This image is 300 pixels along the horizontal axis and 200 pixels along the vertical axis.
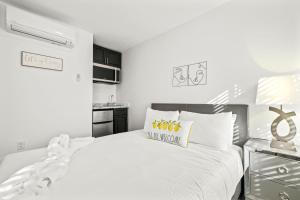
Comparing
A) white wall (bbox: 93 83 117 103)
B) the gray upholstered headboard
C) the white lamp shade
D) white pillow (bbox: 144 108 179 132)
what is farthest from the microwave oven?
the white lamp shade

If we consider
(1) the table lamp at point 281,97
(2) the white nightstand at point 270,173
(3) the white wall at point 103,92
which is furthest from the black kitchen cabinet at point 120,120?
(1) the table lamp at point 281,97

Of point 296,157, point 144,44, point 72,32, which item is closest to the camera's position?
point 296,157

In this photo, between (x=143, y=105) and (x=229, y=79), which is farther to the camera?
(x=143, y=105)

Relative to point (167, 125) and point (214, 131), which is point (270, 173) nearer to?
point (214, 131)

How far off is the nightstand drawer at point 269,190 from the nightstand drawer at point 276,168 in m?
0.05

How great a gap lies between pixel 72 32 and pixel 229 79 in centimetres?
262

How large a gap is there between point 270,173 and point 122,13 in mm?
2822

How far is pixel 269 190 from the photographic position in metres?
1.51

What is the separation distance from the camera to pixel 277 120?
1.73m

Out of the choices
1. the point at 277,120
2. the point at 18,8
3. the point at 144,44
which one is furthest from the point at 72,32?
the point at 277,120

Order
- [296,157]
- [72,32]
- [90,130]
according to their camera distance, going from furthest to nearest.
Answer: [90,130] < [72,32] < [296,157]

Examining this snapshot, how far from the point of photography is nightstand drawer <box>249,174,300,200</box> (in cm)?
140

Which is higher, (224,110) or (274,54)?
(274,54)

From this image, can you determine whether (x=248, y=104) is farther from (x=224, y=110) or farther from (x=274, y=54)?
(x=274, y=54)
